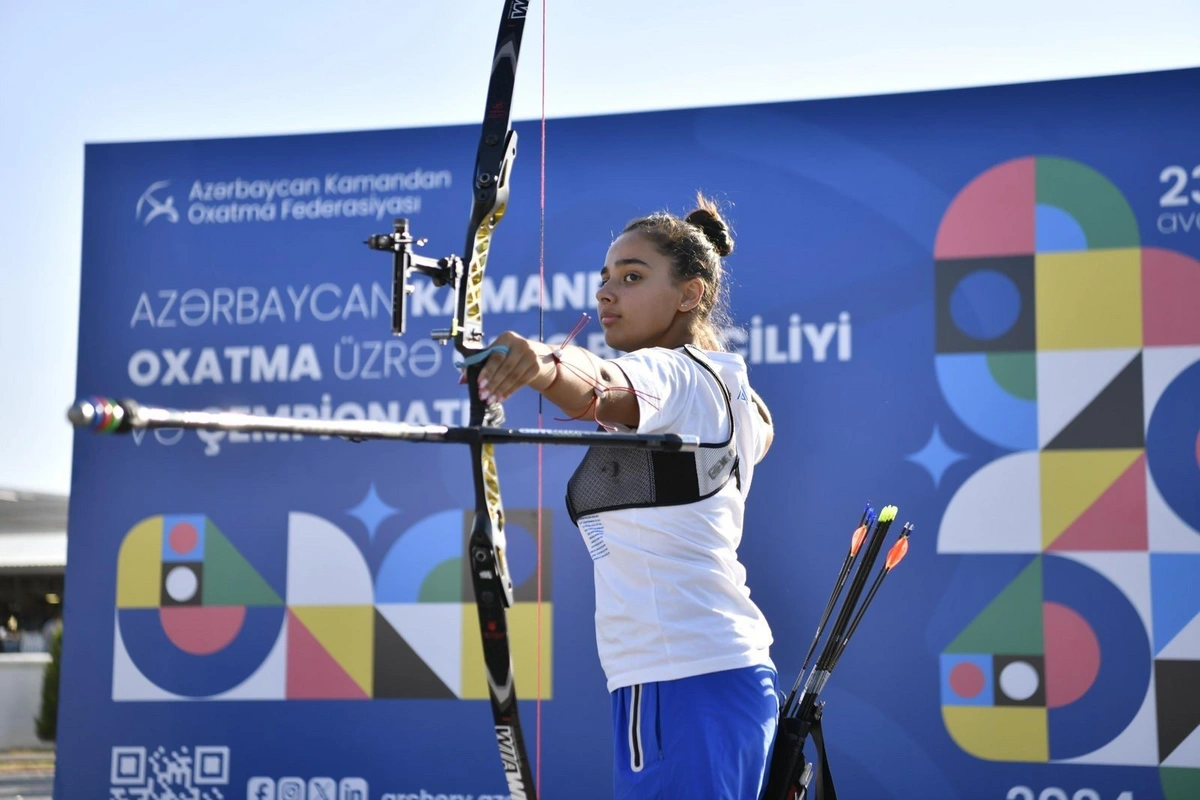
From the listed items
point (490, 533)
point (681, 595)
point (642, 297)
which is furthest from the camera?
point (642, 297)

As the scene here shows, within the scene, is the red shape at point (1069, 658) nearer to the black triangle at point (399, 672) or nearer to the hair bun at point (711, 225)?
the black triangle at point (399, 672)

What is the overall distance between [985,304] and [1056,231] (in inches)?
13.1

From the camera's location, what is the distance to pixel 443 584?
16.0ft

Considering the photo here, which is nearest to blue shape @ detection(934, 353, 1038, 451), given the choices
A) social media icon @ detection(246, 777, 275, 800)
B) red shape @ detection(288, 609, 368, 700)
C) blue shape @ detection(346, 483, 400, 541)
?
blue shape @ detection(346, 483, 400, 541)

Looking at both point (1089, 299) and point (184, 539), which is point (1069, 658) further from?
Answer: point (184, 539)

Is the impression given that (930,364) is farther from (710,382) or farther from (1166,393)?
(710,382)

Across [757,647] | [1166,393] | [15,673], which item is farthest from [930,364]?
[15,673]

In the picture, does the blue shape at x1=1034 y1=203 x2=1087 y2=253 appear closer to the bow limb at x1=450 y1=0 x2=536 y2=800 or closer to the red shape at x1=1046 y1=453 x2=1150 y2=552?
the red shape at x1=1046 y1=453 x2=1150 y2=552

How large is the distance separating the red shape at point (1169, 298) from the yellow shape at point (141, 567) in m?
3.53

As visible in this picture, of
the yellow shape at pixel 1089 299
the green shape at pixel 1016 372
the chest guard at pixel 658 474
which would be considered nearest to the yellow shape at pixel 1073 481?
the green shape at pixel 1016 372

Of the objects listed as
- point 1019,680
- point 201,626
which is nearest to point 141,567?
point 201,626

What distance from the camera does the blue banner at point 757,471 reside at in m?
4.42

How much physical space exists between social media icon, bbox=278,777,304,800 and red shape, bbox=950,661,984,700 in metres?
2.27

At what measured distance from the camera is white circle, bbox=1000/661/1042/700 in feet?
14.4
